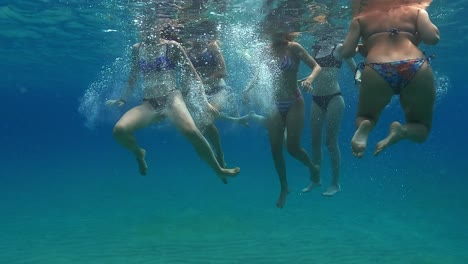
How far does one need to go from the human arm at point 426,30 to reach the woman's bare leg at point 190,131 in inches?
162

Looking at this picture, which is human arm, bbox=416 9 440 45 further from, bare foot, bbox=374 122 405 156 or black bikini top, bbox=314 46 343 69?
black bikini top, bbox=314 46 343 69

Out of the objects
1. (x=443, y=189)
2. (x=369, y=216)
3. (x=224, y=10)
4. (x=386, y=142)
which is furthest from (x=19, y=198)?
(x=443, y=189)

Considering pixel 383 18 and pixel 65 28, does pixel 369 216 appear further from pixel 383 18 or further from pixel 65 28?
pixel 65 28

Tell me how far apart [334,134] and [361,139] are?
5.15m

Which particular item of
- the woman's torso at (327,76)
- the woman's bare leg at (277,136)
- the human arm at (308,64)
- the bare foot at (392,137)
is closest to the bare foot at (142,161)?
the woman's bare leg at (277,136)

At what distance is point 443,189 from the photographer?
29031 mm

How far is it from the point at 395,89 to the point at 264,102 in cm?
499

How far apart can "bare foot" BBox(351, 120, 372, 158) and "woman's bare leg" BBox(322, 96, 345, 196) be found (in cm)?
486

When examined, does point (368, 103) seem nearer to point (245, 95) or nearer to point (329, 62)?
point (245, 95)

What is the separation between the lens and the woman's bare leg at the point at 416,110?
568 cm

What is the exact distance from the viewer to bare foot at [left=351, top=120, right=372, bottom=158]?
5617 mm

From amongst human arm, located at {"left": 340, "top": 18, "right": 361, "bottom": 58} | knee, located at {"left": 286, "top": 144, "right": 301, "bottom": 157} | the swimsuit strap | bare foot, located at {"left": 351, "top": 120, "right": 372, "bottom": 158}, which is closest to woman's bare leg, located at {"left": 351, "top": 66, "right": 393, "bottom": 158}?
bare foot, located at {"left": 351, "top": 120, "right": 372, "bottom": 158}

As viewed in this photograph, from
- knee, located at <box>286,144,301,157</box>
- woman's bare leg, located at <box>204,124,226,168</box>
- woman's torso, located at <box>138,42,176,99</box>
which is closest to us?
woman's torso, located at <box>138,42,176,99</box>

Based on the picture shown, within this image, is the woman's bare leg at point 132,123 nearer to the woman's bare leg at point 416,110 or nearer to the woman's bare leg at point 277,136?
the woman's bare leg at point 277,136
